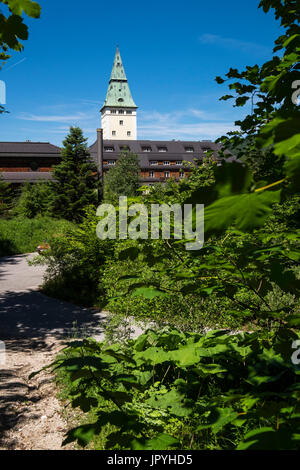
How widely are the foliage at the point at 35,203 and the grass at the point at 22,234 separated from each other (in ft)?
11.6

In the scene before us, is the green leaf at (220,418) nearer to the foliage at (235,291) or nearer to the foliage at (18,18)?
the foliage at (235,291)

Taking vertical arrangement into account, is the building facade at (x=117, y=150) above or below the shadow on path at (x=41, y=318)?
above

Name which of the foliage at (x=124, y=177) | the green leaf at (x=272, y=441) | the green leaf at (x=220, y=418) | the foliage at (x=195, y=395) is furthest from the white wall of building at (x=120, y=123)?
the green leaf at (x=272, y=441)

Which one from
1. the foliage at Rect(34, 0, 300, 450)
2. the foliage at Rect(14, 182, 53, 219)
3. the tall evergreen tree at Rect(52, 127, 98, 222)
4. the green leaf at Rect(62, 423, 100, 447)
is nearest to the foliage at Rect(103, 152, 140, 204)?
the tall evergreen tree at Rect(52, 127, 98, 222)

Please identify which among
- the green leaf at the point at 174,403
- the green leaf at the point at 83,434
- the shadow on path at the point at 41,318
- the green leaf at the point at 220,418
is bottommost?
the shadow on path at the point at 41,318

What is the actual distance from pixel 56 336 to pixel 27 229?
1555 cm

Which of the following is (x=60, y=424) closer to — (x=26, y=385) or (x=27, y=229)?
(x=26, y=385)

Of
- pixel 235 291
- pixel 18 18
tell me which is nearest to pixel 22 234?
pixel 18 18

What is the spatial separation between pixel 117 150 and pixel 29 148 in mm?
19324

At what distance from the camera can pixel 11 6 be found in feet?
6.47

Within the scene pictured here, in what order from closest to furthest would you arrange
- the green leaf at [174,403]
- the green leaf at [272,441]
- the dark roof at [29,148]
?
the green leaf at [272,441] < the green leaf at [174,403] < the dark roof at [29,148]

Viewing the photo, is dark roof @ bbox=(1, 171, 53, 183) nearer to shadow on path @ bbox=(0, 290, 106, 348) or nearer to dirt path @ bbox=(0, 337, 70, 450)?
shadow on path @ bbox=(0, 290, 106, 348)

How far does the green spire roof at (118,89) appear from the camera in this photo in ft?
335
